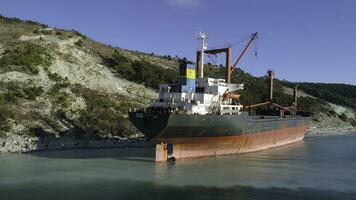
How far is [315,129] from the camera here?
81375 millimetres

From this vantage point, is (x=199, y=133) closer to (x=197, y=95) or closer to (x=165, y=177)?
(x=197, y=95)

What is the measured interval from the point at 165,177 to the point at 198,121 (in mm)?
7824

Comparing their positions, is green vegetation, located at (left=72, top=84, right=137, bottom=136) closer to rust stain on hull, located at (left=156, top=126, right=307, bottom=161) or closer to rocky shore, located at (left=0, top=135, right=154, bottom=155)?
rocky shore, located at (left=0, top=135, right=154, bottom=155)

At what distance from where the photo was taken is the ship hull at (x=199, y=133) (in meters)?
32.8

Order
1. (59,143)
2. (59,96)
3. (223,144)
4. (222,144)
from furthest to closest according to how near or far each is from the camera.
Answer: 1. (59,96)
2. (59,143)
3. (223,144)
4. (222,144)

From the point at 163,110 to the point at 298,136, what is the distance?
103 ft

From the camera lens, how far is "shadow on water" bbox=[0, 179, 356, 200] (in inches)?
869

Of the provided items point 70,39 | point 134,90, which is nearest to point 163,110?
point 134,90

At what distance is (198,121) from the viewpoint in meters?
33.9

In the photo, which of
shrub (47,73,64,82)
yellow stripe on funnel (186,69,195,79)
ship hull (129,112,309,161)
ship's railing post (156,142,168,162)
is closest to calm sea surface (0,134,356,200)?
ship's railing post (156,142,168,162)

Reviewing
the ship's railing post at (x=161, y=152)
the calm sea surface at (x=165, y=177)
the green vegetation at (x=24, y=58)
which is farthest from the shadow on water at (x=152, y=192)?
the green vegetation at (x=24, y=58)

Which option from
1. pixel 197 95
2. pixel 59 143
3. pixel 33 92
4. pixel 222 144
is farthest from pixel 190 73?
pixel 33 92

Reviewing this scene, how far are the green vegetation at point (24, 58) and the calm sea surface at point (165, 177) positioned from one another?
19.9 metres

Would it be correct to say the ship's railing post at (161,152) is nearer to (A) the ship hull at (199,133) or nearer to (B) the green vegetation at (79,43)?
(A) the ship hull at (199,133)
